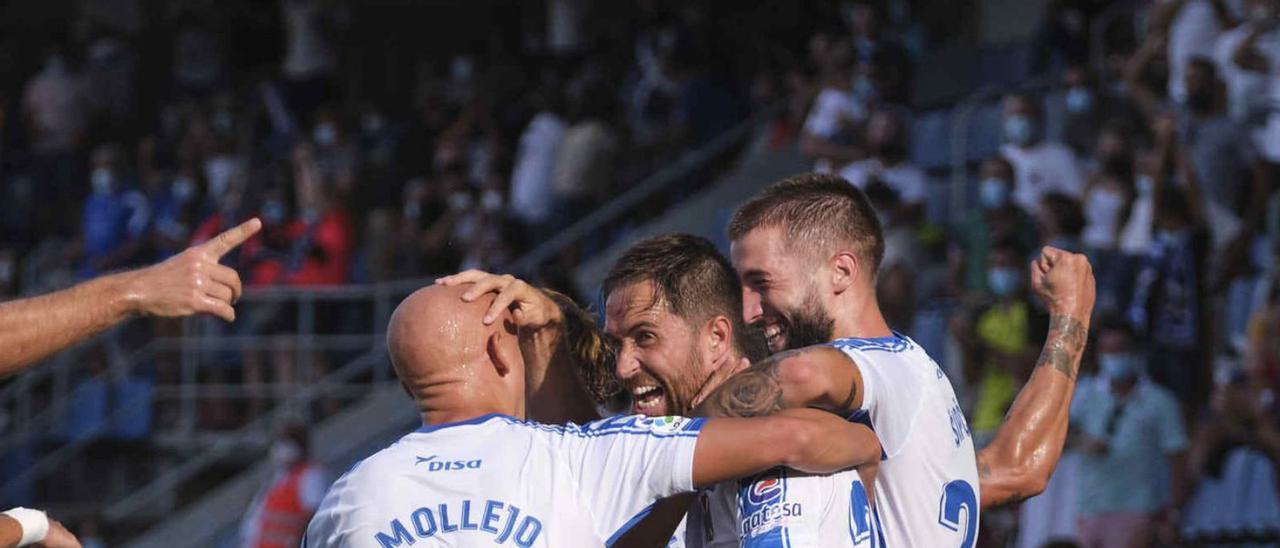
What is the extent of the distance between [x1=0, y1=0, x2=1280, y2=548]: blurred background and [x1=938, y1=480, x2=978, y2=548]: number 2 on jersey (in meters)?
4.96

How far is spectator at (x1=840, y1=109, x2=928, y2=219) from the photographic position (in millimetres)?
12180

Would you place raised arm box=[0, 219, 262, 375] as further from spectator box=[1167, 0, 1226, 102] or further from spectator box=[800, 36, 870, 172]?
spectator box=[800, 36, 870, 172]

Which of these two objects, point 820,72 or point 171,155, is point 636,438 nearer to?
point 820,72

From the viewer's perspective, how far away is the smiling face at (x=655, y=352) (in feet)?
16.0

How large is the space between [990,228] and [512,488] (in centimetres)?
766

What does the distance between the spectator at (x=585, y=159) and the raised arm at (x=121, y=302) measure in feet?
35.9

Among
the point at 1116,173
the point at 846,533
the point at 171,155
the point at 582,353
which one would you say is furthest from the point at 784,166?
the point at 846,533

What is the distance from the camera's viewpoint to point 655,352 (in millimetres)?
4879

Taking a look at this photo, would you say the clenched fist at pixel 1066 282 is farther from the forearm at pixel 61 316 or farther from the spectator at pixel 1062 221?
the spectator at pixel 1062 221

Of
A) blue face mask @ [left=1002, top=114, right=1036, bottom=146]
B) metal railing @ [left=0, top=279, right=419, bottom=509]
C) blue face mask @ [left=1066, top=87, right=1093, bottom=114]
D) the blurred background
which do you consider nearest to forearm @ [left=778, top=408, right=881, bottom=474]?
the blurred background

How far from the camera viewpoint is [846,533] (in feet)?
14.1

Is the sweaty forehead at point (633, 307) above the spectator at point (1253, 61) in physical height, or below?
below

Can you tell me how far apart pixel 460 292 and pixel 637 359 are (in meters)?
0.56

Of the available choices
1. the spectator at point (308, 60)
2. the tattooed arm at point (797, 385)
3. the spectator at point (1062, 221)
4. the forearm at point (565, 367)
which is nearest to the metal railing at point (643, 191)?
the spectator at point (308, 60)
